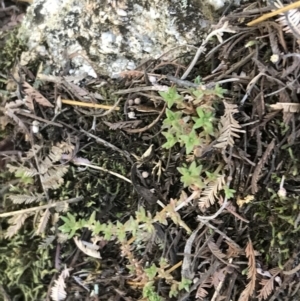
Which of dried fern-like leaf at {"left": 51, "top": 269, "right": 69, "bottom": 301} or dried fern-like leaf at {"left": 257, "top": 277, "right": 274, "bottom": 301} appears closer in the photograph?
dried fern-like leaf at {"left": 257, "top": 277, "right": 274, "bottom": 301}

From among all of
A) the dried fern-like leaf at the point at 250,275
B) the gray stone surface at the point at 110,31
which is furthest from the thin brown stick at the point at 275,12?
the dried fern-like leaf at the point at 250,275

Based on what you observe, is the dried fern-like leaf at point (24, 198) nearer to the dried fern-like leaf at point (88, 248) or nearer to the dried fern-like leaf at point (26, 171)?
the dried fern-like leaf at point (26, 171)

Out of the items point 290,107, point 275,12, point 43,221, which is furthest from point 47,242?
point 275,12

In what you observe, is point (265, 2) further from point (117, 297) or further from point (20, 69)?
point (117, 297)

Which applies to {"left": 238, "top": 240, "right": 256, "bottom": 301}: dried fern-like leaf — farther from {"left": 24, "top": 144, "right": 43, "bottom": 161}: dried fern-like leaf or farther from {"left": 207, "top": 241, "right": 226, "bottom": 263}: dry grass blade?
{"left": 24, "top": 144, "right": 43, "bottom": 161}: dried fern-like leaf

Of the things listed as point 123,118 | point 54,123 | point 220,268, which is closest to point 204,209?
point 220,268

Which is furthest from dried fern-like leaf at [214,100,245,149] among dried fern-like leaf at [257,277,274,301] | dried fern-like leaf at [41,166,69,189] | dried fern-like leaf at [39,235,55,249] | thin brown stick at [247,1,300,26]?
dried fern-like leaf at [39,235,55,249]
